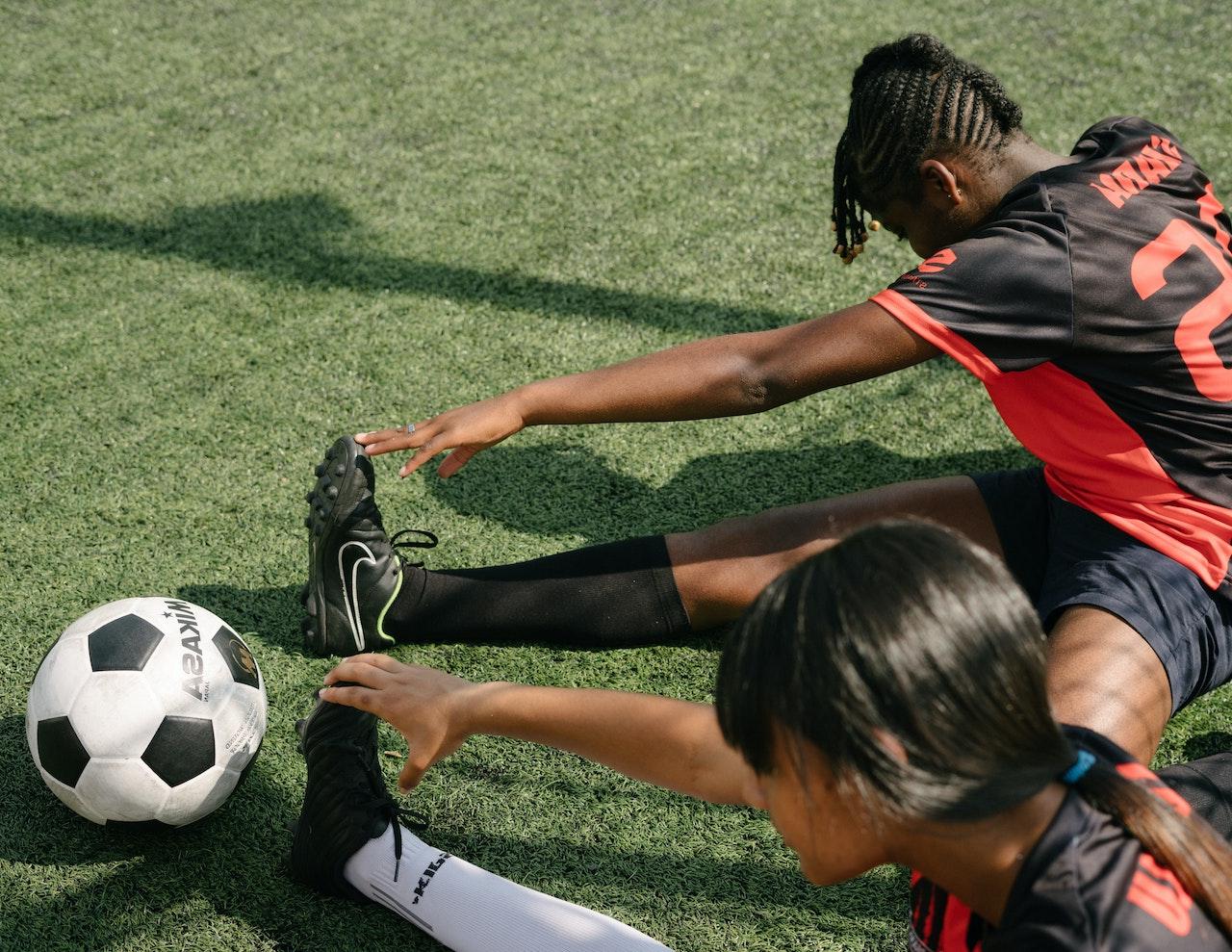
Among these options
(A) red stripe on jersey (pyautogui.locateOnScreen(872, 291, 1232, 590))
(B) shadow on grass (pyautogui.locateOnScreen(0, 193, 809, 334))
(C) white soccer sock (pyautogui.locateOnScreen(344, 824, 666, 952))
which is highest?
(A) red stripe on jersey (pyautogui.locateOnScreen(872, 291, 1232, 590))

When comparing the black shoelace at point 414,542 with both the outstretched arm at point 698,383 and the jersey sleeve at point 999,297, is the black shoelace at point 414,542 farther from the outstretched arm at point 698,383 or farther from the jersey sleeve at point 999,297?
the jersey sleeve at point 999,297

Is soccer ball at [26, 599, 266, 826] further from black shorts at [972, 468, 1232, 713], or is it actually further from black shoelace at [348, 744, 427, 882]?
black shorts at [972, 468, 1232, 713]

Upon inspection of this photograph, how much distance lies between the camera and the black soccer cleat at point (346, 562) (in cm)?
279

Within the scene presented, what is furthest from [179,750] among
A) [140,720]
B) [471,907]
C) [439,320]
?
[439,320]

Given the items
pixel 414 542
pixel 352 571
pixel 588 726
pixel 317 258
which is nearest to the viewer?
pixel 588 726

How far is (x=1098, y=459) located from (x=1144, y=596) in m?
0.32

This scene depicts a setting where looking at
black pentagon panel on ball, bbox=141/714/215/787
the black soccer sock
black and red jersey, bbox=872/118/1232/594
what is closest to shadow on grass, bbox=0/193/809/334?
the black soccer sock

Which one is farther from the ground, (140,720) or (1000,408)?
(1000,408)

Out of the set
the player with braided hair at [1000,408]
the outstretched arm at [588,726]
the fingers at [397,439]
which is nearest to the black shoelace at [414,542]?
the player with braided hair at [1000,408]

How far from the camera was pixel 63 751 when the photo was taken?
2.30m

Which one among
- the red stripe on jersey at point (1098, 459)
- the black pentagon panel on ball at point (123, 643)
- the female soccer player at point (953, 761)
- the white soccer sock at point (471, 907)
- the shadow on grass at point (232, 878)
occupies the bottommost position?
the shadow on grass at point (232, 878)

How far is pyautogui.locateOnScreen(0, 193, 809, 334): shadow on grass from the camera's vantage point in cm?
407

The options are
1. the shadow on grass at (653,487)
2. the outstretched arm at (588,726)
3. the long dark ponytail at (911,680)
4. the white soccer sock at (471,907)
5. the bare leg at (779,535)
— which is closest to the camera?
the long dark ponytail at (911,680)

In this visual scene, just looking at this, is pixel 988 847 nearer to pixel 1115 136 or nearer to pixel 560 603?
pixel 560 603
